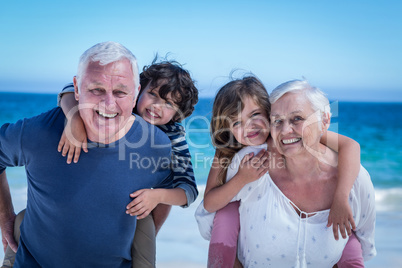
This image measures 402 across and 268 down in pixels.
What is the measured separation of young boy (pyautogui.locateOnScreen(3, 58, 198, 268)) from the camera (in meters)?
2.33

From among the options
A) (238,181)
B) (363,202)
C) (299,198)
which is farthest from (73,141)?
(363,202)

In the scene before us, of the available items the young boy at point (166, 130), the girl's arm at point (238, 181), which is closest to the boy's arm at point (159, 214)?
the young boy at point (166, 130)

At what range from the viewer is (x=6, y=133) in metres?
2.26

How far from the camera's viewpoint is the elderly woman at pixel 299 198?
251cm

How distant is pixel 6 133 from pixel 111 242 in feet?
2.76

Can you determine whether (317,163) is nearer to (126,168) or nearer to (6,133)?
(126,168)

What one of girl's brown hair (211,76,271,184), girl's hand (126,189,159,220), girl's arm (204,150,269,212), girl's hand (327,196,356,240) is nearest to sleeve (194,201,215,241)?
girl's arm (204,150,269,212)

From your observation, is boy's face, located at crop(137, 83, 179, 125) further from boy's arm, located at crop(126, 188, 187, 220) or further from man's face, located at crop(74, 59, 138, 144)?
man's face, located at crop(74, 59, 138, 144)

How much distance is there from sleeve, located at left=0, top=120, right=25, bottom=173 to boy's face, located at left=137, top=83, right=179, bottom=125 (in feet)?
3.64

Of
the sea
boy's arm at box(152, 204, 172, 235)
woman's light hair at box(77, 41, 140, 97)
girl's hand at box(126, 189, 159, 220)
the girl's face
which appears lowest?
the sea

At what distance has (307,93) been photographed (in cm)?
254

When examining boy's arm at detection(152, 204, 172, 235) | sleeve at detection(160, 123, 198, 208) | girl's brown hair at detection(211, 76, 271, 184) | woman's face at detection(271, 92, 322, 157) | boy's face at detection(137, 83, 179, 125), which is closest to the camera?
woman's face at detection(271, 92, 322, 157)

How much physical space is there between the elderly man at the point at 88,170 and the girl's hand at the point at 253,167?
1.95ft

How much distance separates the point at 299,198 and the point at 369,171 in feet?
27.4
